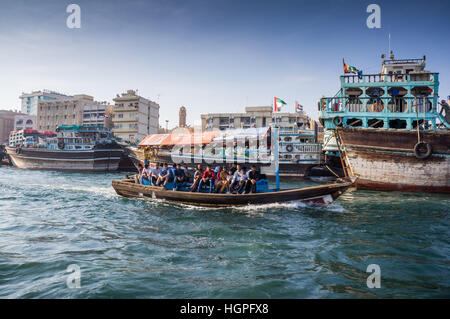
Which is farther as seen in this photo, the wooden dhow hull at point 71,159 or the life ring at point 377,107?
the wooden dhow hull at point 71,159

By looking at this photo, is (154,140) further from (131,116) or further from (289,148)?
(131,116)

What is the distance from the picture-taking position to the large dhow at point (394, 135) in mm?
15258

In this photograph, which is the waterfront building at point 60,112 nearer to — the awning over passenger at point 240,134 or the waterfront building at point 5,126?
the waterfront building at point 5,126

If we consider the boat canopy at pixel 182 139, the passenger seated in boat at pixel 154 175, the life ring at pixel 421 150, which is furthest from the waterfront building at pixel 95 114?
the life ring at pixel 421 150

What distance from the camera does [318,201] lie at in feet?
37.3

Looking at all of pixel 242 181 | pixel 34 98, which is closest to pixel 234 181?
pixel 242 181

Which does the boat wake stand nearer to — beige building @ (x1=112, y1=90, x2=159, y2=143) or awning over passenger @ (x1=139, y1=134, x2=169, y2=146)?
awning over passenger @ (x1=139, y1=134, x2=169, y2=146)

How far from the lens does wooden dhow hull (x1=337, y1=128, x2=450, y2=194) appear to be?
15172 mm

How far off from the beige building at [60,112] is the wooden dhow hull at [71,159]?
26.9 metres

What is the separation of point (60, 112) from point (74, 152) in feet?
116

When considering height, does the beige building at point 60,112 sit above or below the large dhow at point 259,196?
above

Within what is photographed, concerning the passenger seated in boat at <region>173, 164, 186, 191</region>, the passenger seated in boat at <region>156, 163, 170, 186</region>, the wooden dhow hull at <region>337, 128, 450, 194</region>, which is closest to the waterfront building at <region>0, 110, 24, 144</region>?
the passenger seated in boat at <region>156, 163, 170, 186</region>
